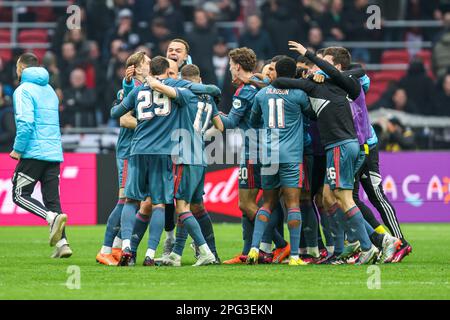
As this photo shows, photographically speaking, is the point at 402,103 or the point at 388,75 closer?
the point at 402,103

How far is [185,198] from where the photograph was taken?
12172 mm

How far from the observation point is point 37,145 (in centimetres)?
1326

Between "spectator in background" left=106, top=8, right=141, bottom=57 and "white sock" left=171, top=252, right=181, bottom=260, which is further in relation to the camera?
"spectator in background" left=106, top=8, right=141, bottom=57

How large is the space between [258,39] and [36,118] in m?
10.9

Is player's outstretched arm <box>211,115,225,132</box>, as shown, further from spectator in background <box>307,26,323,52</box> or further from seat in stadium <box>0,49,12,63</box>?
seat in stadium <box>0,49,12,63</box>

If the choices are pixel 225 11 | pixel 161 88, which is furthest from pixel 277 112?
pixel 225 11

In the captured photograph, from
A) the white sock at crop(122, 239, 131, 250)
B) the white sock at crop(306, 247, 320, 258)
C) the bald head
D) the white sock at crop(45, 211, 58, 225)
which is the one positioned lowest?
the white sock at crop(306, 247, 320, 258)

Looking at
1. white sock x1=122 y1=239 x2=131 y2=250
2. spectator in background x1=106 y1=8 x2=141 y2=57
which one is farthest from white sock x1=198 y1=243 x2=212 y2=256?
spectator in background x1=106 y1=8 x2=141 y2=57

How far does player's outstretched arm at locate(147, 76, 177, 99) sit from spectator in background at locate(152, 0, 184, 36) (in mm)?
12577

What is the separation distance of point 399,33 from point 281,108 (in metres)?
14.7

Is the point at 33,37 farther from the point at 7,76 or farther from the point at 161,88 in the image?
the point at 161,88

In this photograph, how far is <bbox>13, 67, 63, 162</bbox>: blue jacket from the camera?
1313 cm
